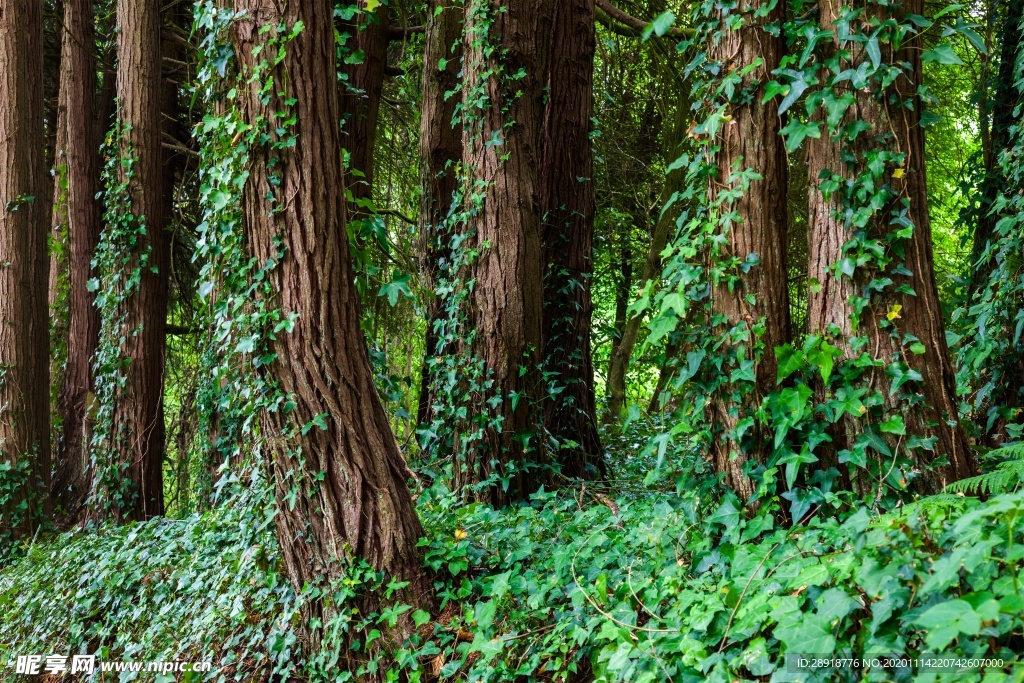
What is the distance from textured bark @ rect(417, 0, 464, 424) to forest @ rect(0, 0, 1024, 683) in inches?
2.8

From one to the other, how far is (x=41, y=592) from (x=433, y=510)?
3.10 meters

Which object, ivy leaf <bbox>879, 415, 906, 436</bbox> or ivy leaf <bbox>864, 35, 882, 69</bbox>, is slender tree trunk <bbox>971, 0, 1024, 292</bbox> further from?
ivy leaf <bbox>864, 35, 882, 69</bbox>

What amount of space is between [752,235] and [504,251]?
2077 millimetres

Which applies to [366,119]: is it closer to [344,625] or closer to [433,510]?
[433,510]

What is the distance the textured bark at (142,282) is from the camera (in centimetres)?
711

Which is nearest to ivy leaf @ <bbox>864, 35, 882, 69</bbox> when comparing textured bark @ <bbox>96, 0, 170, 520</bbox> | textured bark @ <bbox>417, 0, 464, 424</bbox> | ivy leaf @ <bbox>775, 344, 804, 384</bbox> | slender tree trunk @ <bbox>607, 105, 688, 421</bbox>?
ivy leaf @ <bbox>775, 344, 804, 384</bbox>

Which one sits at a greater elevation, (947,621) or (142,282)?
(142,282)

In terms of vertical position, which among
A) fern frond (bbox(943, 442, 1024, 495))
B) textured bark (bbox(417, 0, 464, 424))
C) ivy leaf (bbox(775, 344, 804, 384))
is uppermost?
textured bark (bbox(417, 0, 464, 424))

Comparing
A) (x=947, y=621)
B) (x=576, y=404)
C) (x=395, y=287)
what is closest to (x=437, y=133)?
(x=576, y=404)

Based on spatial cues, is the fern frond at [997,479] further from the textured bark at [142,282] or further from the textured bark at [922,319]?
the textured bark at [142,282]

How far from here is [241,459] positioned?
409 cm

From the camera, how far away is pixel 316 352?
12.1ft

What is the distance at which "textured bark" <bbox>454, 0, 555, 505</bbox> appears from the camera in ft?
16.8

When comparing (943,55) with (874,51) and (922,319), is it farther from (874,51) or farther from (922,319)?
(922,319)
